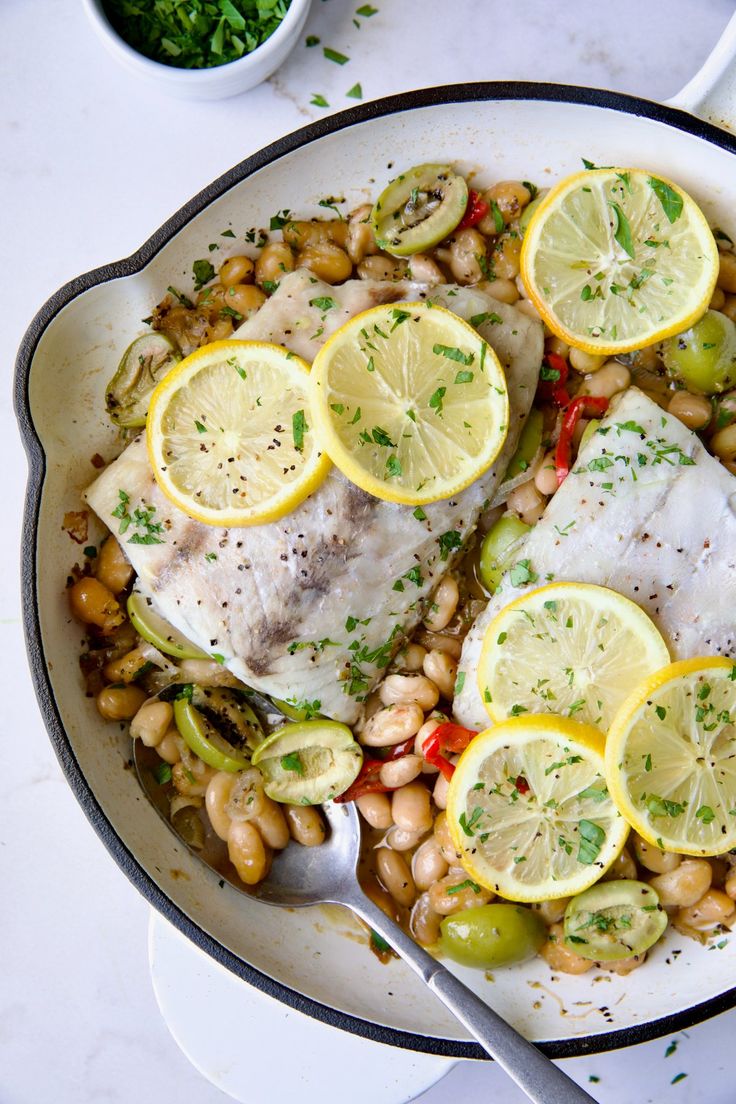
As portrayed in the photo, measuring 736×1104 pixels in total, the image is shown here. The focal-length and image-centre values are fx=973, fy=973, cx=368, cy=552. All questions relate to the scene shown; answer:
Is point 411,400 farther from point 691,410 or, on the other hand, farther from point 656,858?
point 656,858

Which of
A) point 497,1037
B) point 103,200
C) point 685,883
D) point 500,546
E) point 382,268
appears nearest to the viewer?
point 497,1037

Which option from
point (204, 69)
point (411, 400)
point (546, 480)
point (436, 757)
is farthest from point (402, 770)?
point (204, 69)

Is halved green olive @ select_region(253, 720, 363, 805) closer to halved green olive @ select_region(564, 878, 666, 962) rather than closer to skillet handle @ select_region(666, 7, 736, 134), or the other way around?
halved green olive @ select_region(564, 878, 666, 962)

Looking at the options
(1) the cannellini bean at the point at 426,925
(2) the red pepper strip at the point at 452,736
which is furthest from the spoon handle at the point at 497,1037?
(2) the red pepper strip at the point at 452,736

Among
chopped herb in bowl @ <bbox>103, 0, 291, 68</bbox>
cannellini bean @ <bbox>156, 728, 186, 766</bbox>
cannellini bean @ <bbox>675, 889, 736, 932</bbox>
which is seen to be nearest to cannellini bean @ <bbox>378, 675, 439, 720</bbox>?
cannellini bean @ <bbox>156, 728, 186, 766</bbox>

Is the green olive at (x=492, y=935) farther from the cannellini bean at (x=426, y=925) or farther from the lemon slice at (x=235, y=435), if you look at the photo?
the lemon slice at (x=235, y=435)

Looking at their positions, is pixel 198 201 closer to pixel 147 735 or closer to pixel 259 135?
pixel 259 135
